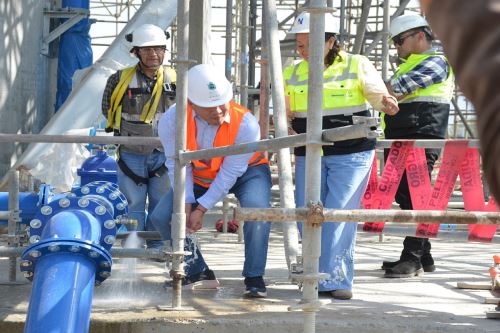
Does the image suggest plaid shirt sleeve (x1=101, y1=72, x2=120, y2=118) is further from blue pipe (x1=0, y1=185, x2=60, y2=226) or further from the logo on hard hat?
the logo on hard hat

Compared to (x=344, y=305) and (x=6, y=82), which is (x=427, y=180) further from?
(x=6, y=82)

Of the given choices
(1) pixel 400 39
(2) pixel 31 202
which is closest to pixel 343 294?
(1) pixel 400 39

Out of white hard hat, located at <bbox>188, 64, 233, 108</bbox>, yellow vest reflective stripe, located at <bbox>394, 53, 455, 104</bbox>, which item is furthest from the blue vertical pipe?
yellow vest reflective stripe, located at <bbox>394, 53, 455, 104</bbox>

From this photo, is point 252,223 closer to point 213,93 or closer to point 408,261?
point 213,93

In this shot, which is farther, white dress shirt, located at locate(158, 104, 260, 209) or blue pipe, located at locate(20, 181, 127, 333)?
white dress shirt, located at locate(158, 104, 260, 209)

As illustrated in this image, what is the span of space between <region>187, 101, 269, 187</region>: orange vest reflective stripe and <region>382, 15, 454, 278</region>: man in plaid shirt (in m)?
1.08

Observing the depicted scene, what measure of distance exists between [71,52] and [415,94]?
7725 millimetres

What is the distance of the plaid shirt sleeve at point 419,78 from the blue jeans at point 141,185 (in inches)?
63.6

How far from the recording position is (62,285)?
3.79 meters

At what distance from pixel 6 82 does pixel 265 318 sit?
7626 mm

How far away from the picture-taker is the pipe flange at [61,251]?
3949mm

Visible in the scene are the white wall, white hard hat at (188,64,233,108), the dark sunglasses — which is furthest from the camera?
the white wall

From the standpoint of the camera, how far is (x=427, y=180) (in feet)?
16.8

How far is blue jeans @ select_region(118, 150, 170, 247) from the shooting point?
5914 mm
